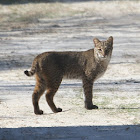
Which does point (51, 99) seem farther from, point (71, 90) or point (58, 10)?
point (58, 10)

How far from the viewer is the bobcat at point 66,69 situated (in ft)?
30.8

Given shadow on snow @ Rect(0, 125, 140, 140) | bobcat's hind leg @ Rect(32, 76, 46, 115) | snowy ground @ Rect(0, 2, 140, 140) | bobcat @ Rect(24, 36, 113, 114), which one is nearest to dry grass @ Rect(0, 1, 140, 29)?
snowy ground @ Rect(0, 2, 140, 140)

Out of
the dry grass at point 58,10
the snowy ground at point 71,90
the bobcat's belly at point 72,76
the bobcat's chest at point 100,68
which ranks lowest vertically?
the dry grass at point 58,10

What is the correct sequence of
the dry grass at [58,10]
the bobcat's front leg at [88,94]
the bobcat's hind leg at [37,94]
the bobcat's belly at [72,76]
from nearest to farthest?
the bobcat's hind leg at [37,94], the bobcat's front leg at [88,94], the bobcat's belly at [72,76], the dry grass at [58,10]

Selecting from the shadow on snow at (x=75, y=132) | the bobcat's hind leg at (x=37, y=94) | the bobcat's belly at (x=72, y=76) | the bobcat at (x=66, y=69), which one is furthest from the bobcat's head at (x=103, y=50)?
the shadow on snow at (x=75, y=132)

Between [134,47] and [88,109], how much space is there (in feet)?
26.2

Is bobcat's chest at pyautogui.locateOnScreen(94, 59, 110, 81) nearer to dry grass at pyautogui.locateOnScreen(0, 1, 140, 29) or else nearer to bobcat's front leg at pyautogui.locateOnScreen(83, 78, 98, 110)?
bobcat's front leg at pyautogui.locateOnScreen(83, 78, 98, 110)

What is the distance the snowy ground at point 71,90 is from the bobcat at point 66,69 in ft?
0.99

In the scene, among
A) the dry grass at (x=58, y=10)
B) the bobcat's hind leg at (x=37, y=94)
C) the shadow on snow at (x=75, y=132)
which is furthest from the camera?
the dry grass at (x=58, y=10)

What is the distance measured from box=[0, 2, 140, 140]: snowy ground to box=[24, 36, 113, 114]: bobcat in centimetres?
30

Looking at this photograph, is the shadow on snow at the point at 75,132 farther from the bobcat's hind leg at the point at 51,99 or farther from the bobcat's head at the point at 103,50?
the bobcat's head at the point at 103,50

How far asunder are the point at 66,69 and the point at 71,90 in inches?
66.1

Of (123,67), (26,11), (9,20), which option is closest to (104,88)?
(123,67)

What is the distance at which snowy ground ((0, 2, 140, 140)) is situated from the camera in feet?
25.0
